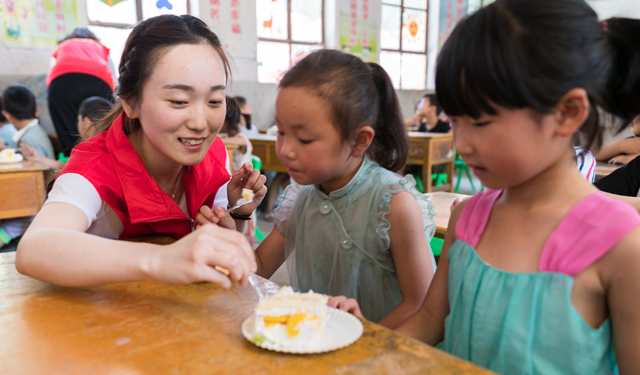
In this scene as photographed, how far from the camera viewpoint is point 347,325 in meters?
0.71

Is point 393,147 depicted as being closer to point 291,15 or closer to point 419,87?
point 291,15

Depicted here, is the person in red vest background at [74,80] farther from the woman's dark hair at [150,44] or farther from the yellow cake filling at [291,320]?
the yellow cake filling at [291,320]

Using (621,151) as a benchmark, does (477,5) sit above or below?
above

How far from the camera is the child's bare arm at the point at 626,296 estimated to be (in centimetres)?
68

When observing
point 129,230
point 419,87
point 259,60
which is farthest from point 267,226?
point 419,87

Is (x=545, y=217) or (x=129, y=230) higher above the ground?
(x=545, y=217)

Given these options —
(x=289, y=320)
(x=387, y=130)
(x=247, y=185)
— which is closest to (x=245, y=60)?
(x=247, y=185)

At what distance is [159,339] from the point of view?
2.25 feet

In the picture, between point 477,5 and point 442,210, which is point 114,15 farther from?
point 477,5

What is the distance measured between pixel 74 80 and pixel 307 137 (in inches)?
134

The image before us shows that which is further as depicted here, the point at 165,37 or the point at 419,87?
the point at 419,87

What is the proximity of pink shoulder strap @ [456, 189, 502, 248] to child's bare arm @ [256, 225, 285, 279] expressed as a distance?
62 cm

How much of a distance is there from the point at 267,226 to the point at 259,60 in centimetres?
312

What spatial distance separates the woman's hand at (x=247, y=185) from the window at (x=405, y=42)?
25.0ft
